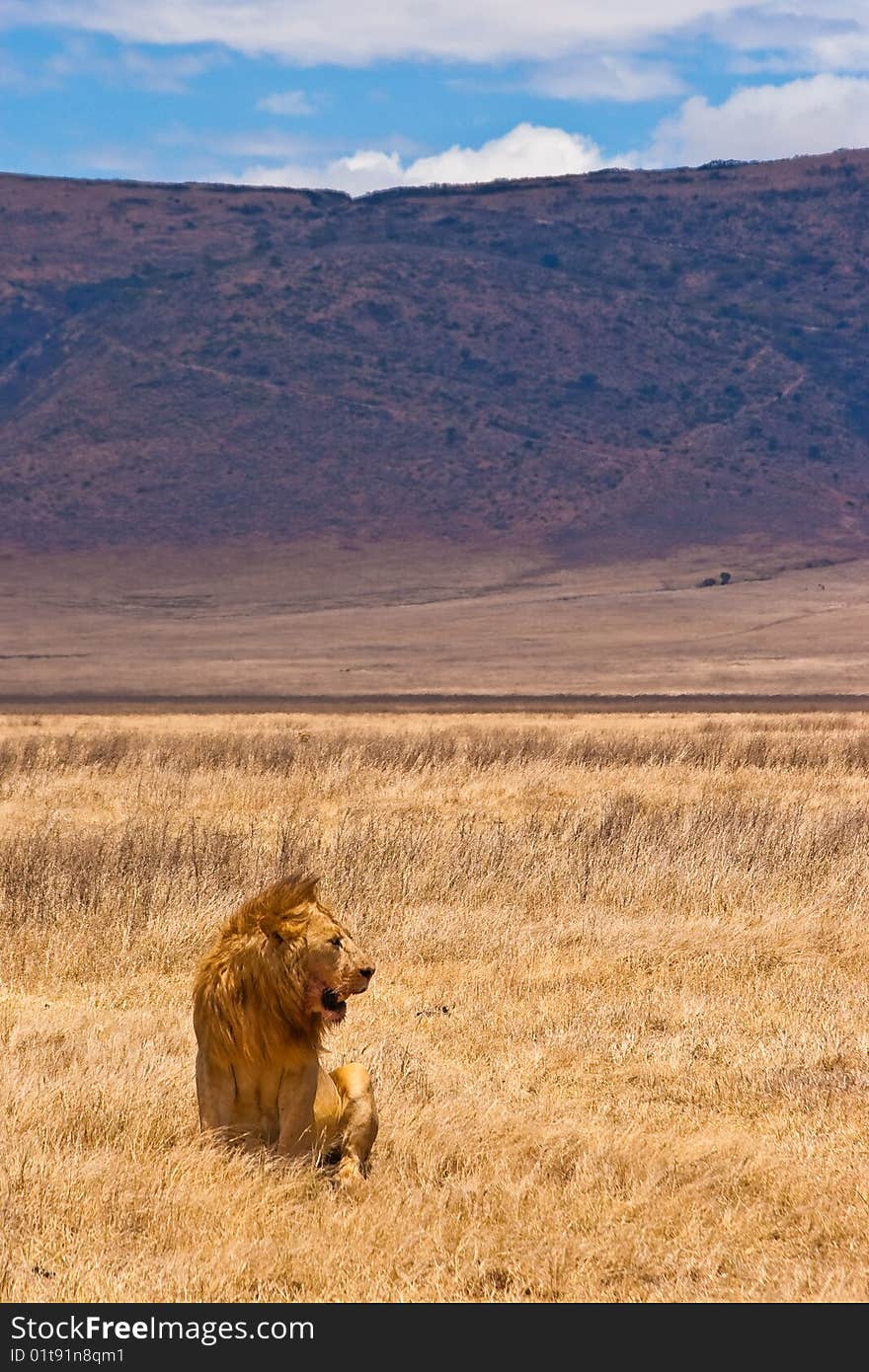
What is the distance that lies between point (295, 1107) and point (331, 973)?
65cm

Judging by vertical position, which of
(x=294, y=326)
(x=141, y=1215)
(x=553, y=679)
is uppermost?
(x=294, y=326)

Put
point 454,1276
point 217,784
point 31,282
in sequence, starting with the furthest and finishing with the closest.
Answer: point 31,282 < point 217,784 < point 454,1276

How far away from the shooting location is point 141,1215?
6.14 m

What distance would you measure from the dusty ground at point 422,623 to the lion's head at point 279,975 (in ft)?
151

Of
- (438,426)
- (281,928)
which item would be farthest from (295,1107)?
(438,426)

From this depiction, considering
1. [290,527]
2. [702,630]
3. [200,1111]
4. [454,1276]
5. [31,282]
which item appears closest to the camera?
[454,1276]

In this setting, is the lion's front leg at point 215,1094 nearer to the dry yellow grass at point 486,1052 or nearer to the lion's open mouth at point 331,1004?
the dry yellow grass at point 486,1052

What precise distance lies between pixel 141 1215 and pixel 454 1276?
121 cm

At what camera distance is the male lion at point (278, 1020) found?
6.22 m

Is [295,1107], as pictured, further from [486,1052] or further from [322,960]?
[486,1052]

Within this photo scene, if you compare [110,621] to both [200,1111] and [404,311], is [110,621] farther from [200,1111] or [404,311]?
[200,1111]

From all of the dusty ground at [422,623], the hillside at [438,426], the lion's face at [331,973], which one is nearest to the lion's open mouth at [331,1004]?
the lion's face at [331,973]

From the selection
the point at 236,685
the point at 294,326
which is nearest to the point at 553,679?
the point at 236,685

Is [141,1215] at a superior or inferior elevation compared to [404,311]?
inferior
